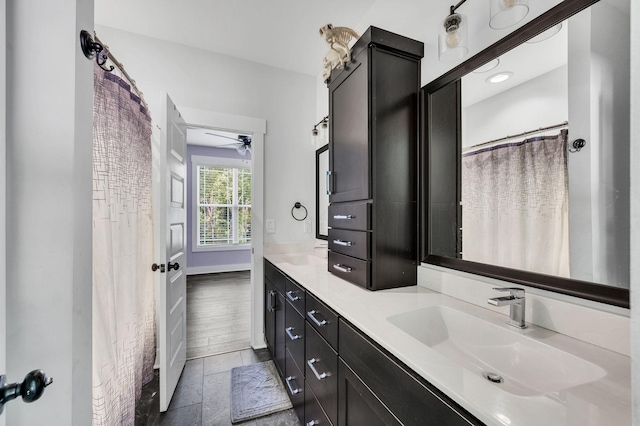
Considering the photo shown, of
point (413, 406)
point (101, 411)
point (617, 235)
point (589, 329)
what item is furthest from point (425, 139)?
point (101, 411)

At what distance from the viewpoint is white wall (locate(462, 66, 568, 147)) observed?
0.89 m

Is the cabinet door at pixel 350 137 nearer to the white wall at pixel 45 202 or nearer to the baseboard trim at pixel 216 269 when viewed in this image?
the white wall at pixel 45 202

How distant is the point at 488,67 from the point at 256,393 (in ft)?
7.59

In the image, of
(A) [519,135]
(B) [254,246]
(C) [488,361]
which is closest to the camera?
(C) [488,361]

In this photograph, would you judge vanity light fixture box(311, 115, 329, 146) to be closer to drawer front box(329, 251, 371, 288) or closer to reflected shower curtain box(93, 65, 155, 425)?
drawer front box(329, 251, 371, 288)

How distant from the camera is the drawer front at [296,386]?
4.86 feet

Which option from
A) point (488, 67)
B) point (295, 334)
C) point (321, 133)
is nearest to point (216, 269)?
point (321, 133)

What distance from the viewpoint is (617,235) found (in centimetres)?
76

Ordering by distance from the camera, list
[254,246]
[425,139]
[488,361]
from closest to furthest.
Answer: [488,361] → [425,139] → [254,246]

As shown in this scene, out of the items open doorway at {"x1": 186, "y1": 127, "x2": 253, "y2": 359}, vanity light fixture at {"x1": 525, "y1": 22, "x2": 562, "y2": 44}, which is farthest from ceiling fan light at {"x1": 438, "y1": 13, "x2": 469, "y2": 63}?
open doorway at {"x1": 186, "y1": 127, "x2": 253, "y2": 359}

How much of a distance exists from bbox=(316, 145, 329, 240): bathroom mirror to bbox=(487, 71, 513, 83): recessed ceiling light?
1596mm

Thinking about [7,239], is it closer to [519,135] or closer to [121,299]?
[121,299]

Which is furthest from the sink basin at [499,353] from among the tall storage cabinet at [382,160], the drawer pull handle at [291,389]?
the drawer pull handle at [291,389]

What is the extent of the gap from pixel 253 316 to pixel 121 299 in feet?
4.27
